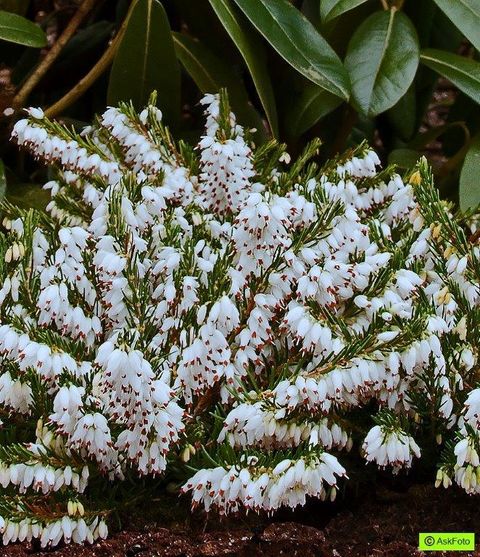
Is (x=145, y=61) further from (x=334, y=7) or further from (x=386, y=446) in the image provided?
(x=386, y=446)

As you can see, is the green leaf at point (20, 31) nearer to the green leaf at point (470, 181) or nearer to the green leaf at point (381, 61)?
the green leaf at point (381, 61)

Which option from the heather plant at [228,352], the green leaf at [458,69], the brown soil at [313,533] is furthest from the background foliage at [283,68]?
the brown soil at [313,533]

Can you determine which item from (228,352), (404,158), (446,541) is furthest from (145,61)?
(446,541)

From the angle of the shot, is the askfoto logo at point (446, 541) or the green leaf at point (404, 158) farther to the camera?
the green leaf at point (404, 158)

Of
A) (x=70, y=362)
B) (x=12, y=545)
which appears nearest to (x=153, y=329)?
(x=70, y=362)

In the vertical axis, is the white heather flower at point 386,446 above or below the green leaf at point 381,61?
below

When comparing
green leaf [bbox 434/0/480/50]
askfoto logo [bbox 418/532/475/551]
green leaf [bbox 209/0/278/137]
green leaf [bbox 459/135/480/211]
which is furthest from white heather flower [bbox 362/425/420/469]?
green leaf [bbox 434/0/480/50]

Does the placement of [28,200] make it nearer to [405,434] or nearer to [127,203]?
[127,203]
